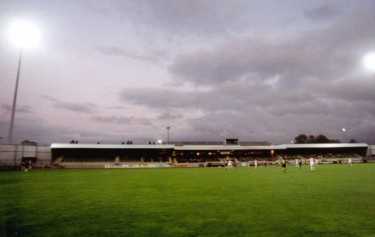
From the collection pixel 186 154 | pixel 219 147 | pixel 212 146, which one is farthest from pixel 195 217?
pixel 186 154

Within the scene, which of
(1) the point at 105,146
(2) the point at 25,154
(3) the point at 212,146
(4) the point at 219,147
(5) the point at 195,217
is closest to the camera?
Answer: (5) the point at 195,217

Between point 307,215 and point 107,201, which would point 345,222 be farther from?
point 107,201

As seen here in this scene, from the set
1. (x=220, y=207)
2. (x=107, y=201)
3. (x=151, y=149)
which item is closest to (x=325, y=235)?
(x=220, y=207)

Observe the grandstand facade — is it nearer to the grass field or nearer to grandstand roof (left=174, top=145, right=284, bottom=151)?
grandstand roof (left=174, top=145, right=284, bottom=151)

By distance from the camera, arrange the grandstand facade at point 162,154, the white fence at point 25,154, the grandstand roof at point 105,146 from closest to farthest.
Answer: the white fence at point 25,154 → the grandstand facade at point 162,154 → the grandstand roof at point 105,146

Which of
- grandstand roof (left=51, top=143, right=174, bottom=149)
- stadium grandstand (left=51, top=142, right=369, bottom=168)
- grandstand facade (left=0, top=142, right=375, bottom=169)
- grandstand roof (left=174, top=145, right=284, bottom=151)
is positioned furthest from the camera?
grandstand roof (left=174, top=145, right=284, bottom=151)

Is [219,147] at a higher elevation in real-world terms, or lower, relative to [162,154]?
higher

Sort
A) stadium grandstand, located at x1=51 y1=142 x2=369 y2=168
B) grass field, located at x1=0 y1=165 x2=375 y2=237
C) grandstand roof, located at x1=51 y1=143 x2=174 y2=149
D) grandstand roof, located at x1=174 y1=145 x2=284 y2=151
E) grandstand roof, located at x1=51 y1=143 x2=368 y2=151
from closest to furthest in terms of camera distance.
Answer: grass field, located at x1=0 y1=165 x2=375 y2=237 → grandstand roof, located at x1=51 y1=143 x2=174 y2=149 → stadium grandstand, located at x1=51 y1=142 x2=369 y2=168 → grandstand roof, located at x1=51 y1=143 x2=368 y2=151 → grandstand roof, located at x1=174 y1=145 x2=284 y2=151

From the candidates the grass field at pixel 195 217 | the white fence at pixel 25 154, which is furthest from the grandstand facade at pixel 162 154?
the grass field at pixel 195 217

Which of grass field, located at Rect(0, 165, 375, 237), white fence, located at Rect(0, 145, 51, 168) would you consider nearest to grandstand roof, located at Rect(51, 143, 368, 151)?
white fence, located at Rect(0, 145, 51, 168)

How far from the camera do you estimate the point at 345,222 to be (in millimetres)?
8070

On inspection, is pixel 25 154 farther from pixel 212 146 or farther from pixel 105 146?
pixel 212 146

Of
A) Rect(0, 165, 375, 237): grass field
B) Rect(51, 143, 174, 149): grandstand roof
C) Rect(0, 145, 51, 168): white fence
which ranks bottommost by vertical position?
Rect(0, 165, 375, 237): grass field

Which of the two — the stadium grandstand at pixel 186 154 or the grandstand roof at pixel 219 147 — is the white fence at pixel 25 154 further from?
the grandstand roof at pixel 219 147
